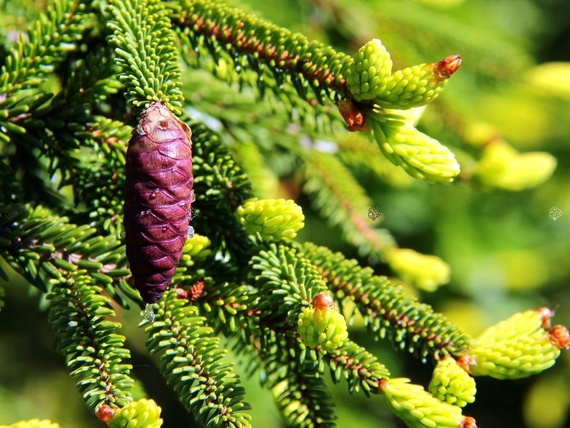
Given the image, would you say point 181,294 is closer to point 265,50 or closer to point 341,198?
point 265,50

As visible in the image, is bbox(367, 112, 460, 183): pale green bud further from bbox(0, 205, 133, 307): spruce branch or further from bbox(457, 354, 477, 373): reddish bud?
bbox(0, 205, 133, 307): spruce branch

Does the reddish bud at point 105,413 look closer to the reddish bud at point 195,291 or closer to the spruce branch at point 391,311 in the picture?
the reddish bud at point 195,291

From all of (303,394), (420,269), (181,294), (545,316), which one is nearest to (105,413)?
Answer: (181,294)

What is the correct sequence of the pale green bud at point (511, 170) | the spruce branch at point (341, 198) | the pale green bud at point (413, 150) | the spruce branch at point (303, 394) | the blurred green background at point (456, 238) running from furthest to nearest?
1. the blurred green background at point (456, 238)
2. the spruce branch at point (341, 198)
3. the pale green bud at point (511, 170)
4. the spruce branch at point (303, 394)
5. the pale green bud at point (413, 150)

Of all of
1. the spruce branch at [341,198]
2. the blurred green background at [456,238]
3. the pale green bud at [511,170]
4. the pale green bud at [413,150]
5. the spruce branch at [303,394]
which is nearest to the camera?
the pale green bud at [413,150]

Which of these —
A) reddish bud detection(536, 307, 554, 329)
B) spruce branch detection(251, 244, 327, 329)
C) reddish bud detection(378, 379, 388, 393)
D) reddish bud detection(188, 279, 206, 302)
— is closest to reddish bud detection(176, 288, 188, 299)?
reddish bud detection(188, 279, 206, 302)

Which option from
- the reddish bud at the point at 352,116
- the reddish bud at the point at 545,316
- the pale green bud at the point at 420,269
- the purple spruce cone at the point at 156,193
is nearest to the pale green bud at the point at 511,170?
the pale green bud at the point at 420,269
